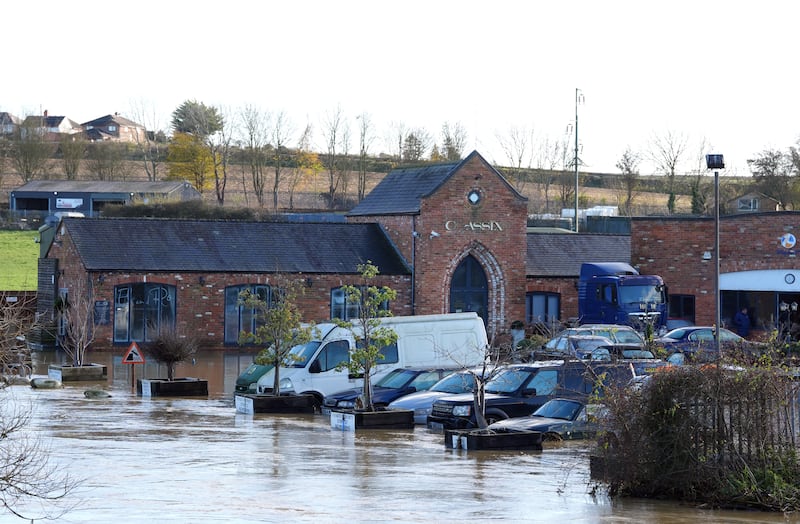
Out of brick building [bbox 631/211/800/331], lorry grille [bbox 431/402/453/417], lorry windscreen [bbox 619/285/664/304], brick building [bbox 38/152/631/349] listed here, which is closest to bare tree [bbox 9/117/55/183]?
brick building [bbox 38/152/631/349]

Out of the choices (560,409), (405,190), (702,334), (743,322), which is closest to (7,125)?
(405,190)

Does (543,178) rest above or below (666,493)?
above

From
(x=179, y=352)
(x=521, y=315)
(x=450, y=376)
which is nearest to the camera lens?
(x=450, y=376)

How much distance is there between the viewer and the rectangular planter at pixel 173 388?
94.8 ft

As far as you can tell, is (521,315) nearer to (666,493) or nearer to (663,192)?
(666,493)

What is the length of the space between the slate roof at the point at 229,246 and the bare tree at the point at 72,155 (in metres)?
54.9

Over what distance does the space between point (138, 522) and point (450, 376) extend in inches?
487

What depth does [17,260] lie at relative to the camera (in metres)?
69.2

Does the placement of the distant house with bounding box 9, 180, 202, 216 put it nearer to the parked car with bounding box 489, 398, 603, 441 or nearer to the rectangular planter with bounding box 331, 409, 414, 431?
the rectangular planter with bounding box 331, 409, 414, 431

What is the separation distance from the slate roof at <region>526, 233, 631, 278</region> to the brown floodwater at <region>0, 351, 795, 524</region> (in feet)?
81.6

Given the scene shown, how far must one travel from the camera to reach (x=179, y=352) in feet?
97.6

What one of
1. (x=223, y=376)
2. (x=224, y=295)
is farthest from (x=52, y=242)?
(x=223, y=376)

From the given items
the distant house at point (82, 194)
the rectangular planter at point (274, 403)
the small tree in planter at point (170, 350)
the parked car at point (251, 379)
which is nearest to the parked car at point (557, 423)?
the rectangular planter at point (274, 403)

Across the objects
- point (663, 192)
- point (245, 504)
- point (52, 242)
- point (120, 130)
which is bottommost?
point (245, 504)
